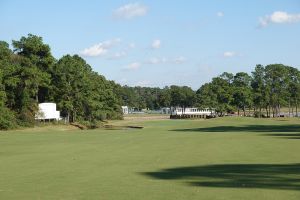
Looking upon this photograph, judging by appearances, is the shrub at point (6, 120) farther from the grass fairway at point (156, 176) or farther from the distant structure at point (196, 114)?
the distant structure at point (196, 114)

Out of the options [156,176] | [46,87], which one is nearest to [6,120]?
[46,87]

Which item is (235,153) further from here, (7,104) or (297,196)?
(7,104)

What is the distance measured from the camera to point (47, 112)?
265ft

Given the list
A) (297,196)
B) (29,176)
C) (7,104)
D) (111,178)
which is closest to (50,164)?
(29,176)

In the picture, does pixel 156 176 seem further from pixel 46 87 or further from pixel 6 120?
pixel 46 87

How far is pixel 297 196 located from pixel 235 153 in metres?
12.7

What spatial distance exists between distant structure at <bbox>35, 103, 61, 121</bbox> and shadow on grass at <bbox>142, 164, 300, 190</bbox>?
62.6 metres

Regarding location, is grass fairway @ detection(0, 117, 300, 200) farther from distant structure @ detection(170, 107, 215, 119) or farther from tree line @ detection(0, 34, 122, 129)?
distant structure @ detection(170, 107, 215, 119)

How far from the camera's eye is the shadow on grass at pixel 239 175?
13.8 m

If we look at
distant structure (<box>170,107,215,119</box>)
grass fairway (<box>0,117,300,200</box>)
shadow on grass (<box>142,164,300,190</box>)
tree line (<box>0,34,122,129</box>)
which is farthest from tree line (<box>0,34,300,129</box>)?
shadow on grass (<box>142,164,300,190</box>)

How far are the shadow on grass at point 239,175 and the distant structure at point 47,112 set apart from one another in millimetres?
62619

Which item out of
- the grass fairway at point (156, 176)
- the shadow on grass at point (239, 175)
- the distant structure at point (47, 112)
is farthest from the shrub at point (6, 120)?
the shadow on grass at point (239, 175)

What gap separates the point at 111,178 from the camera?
52.1 ft

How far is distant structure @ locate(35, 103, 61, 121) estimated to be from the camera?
257 ft
